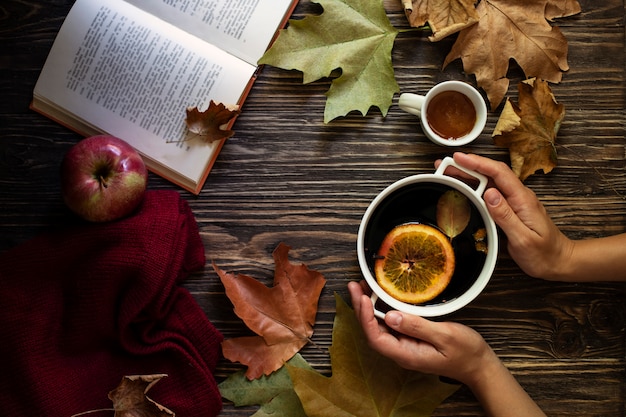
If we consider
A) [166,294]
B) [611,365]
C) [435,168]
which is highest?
[435,168]

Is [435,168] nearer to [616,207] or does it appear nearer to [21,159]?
[616,207]

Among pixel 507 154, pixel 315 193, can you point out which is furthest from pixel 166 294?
pixel 507 154

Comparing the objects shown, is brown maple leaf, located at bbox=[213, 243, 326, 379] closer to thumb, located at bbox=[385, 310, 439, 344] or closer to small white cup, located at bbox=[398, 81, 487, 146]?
thumb, located at bbox=[385, 310, 439, 344]

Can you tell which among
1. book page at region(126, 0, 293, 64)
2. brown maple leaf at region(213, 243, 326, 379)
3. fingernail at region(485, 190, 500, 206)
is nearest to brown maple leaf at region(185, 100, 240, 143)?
book page at region(126, 0, 293, 64)

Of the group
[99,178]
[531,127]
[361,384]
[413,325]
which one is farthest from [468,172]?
[99,178]

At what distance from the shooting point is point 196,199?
113 cm

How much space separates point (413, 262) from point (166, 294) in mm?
441

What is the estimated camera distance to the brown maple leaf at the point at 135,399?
106 cm

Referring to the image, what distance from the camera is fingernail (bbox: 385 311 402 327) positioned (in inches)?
38.8

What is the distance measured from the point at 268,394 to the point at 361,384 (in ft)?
0.57

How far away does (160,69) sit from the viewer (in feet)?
3.63

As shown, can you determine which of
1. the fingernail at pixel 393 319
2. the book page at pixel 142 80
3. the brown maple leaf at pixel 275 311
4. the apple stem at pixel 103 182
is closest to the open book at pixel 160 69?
the book page at pixel 142 80

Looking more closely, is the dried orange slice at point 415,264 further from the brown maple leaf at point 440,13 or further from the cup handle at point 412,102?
the brown maple leaf at point 440,13

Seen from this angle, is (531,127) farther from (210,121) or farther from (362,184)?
(210,121)
